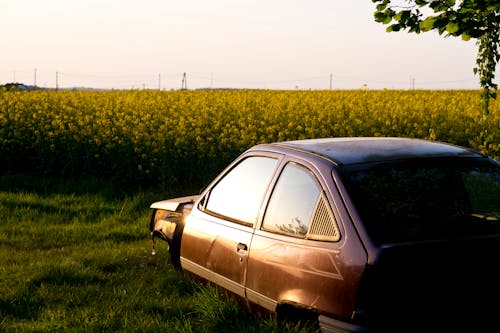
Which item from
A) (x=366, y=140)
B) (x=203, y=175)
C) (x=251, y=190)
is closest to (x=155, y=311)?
(x=251, y=190)

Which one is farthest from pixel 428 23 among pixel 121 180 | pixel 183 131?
pixel 121 180

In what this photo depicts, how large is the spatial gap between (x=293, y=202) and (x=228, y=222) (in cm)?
89

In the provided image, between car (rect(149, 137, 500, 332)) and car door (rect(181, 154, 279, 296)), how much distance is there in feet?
0.05

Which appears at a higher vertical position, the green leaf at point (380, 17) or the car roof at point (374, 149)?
the green leaf at point (380, 17)

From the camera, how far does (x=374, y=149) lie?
14.8ft

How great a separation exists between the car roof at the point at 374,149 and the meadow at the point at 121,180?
3.55ft

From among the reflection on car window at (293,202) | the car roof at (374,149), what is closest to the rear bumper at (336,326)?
the reflection on car window at (293,202)

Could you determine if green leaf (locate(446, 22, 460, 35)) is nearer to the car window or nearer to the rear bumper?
the car window

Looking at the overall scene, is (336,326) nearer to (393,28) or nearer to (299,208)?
(299,208)

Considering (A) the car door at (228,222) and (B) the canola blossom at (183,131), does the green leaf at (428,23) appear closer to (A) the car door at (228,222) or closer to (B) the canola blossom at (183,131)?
(A) the car door at (228,222)

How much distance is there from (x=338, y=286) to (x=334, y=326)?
21cm

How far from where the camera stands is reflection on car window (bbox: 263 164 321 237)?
4.25 meters

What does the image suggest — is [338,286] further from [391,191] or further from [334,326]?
[391,191]

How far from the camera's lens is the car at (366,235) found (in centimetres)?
366
